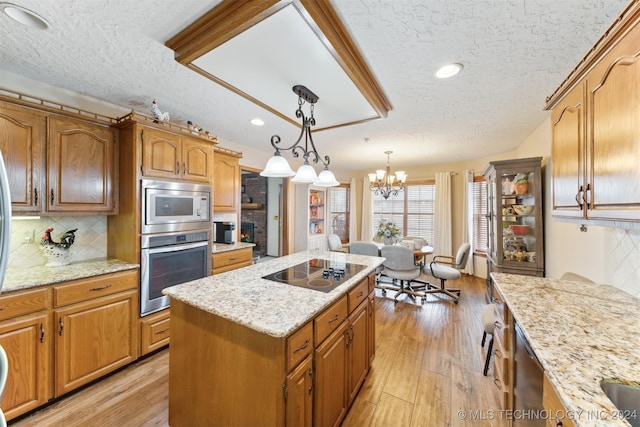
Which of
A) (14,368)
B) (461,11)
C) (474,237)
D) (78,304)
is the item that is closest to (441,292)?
(474,237)

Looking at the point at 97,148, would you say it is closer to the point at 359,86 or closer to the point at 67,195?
the point at 67,195

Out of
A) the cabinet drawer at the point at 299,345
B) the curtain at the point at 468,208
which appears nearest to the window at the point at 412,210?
the curtain at the point at 468,208

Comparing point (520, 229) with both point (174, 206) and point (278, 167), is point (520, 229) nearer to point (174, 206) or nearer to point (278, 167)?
point (278, 167)

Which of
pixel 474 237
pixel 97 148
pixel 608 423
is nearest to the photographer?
pixel 608 423

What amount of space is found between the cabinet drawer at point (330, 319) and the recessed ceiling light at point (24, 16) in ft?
7.54

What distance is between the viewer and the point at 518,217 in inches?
133

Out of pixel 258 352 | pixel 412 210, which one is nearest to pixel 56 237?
pixel 258 352

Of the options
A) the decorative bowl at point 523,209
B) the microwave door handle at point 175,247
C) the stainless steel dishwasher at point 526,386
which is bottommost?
the stainless steel dishwasher at point 526,386

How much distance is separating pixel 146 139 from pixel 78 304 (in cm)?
146

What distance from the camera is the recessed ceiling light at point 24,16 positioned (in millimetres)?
1299

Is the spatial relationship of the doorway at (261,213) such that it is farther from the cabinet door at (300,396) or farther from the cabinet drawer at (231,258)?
the cabinet door at (300,396)

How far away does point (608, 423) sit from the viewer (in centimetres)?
70

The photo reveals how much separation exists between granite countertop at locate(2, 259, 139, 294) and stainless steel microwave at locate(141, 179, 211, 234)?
1.28ft

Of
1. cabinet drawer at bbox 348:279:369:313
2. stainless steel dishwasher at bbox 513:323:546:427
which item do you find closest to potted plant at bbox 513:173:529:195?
stainless steel dishwasher at bbox 513:323:546:427
